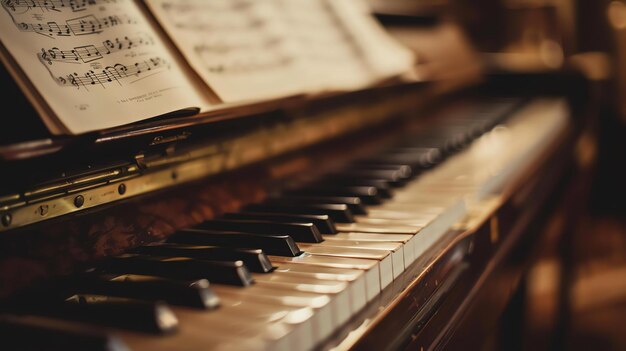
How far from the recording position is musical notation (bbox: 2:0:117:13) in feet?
2.74

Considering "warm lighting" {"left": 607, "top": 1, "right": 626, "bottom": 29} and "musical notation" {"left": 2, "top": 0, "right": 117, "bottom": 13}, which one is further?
"warm lighting" {"left": 607, "top": 1, "right": 626, "bottom": 29}

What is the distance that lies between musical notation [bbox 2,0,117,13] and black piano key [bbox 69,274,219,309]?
16.6 inches

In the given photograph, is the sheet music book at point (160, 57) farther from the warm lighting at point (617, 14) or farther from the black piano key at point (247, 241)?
the warm lighting at point (617, 14)

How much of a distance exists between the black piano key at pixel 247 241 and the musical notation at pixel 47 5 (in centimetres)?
43

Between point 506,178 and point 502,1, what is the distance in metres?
2.41

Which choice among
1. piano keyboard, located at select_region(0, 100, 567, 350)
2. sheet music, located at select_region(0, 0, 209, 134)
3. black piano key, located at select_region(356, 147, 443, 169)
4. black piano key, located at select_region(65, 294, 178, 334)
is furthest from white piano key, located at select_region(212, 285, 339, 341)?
black piano key, located at select_region(356, 147, 443, 169)

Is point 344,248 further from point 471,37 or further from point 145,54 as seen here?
point 471,37

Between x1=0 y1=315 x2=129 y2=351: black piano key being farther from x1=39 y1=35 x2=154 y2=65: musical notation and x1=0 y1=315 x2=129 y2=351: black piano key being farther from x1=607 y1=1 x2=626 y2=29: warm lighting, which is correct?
x1=607 y1=1 x2=626 y2=29: warm lighting

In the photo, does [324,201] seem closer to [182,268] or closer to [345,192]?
[345,192]

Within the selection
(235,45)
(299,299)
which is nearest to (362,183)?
(235,45)

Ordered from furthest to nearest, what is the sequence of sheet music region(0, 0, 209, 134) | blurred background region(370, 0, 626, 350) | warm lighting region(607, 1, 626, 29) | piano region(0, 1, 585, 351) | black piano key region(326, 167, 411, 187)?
warm lighting region(607, 1, 626, 29) < blurred background region(370, 0, 626, 350) < black piano key region(326, 167, 411, 187) < sheet music region(0, 0, 209, 134) < piano region(0, 1, 585, 351)

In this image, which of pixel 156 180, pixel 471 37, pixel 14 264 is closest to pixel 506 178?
pixel 156 180

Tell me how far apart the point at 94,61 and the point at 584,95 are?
8.35 ft

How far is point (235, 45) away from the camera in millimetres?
1208
